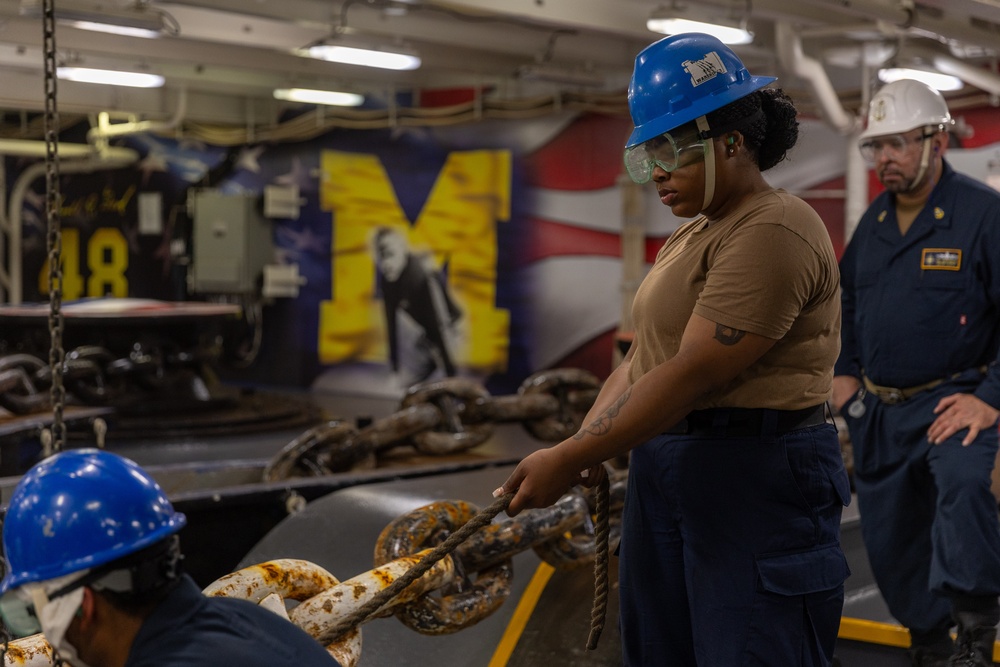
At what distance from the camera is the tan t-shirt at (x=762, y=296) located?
200cm

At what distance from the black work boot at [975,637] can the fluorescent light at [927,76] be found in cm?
490

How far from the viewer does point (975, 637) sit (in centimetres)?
294

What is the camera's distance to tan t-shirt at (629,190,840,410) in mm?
1999

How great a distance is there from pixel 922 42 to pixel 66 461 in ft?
25.1

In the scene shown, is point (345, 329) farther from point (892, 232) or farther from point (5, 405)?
point (892, 232)

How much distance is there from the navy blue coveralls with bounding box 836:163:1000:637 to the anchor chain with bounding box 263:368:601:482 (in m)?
1.73

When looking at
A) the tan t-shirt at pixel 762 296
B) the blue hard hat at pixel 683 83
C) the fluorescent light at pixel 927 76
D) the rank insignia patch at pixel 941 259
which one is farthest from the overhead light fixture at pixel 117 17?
the tan t-shirt at pixel 762 296

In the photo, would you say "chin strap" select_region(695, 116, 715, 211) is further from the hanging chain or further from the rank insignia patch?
the rank insignia patch

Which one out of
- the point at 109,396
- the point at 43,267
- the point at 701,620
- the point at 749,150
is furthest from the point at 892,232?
the point at 43,267

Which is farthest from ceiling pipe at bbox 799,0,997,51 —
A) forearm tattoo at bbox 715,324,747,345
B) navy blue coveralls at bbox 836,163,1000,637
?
forearm tattoo at bbox 715,324,747,345

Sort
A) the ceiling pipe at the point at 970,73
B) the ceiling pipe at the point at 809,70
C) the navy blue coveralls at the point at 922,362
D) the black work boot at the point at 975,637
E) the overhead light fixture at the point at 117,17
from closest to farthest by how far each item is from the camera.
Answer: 1. the black work boot at the point at 975,637
2. the navy blue coveralls at the point at 922,362
3. the overhead light fixture at the point at 117,17
4. the ceiling pipe at the point at 809,70
5. the ceiling pipe at the point at 970,73

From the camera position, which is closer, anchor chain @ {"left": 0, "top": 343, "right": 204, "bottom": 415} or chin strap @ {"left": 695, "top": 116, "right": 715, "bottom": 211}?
chin strap @ {"left": 695, "top": 116, "right": 715, "bottom": 211}

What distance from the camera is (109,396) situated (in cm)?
700

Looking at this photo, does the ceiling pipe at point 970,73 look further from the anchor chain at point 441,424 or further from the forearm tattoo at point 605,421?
the forearm tattoo at point 605,421
